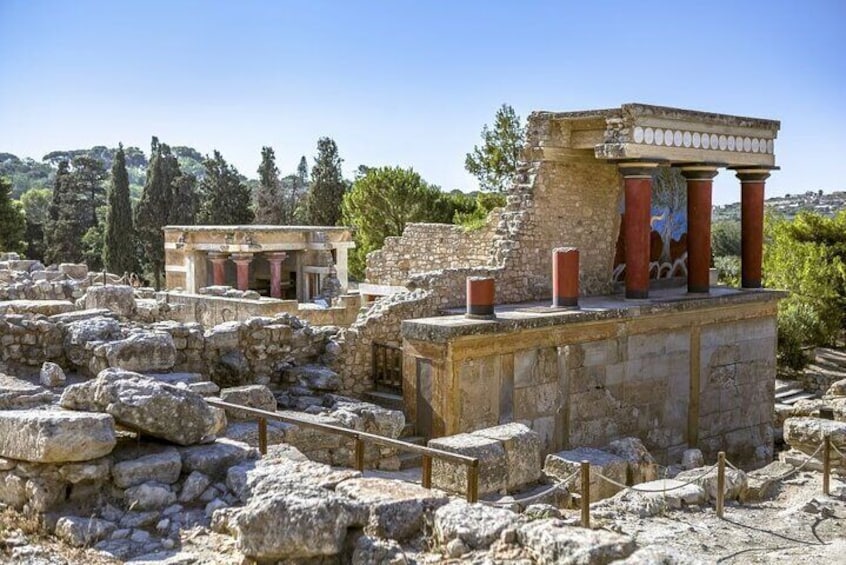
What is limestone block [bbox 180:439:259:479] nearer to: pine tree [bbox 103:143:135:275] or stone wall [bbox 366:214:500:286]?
stone wall [bbox 366:214:500:286]

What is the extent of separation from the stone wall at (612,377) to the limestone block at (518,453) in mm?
1658

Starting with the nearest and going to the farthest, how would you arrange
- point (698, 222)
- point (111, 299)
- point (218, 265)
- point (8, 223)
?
point (111, 299) → point (698, 222) → point (218, 265) → point (8, 223)

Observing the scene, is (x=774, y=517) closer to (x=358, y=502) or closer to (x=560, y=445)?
(x=560, y=445)

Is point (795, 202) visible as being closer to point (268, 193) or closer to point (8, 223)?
point (268, 193)

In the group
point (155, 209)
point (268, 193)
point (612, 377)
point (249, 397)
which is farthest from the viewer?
point (268, 193)

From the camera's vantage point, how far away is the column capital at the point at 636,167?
46.7ft

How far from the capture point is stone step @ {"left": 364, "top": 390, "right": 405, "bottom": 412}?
11969mm

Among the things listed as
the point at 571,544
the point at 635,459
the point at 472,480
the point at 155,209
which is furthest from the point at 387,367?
the point at 155,209

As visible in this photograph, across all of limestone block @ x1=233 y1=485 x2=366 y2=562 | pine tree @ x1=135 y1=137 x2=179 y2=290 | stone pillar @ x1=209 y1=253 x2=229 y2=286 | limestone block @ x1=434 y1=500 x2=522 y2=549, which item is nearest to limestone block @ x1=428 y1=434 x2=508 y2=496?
limestone block @ x1=434 y1=500 x2=522 y2=549

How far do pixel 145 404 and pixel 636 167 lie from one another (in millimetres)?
9706

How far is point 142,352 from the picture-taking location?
897cm

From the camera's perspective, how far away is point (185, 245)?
3180cm

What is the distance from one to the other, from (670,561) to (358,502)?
1.93m

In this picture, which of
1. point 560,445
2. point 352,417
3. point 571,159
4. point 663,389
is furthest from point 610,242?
point 352,417
